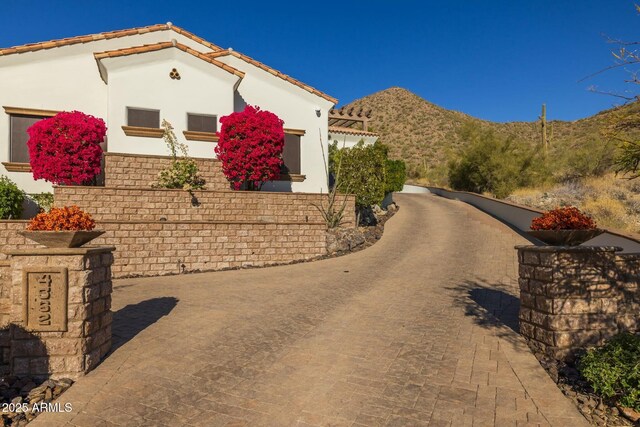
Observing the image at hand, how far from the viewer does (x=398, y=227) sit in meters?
18.5

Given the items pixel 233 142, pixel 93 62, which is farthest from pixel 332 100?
pixel 93 62

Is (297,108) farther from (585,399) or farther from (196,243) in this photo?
(585,399)

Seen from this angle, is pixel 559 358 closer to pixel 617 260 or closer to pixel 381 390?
pixel 617 260

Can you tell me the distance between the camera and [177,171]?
1408cm

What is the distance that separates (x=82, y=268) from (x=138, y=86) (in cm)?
1226

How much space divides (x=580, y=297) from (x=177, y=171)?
12750 mm

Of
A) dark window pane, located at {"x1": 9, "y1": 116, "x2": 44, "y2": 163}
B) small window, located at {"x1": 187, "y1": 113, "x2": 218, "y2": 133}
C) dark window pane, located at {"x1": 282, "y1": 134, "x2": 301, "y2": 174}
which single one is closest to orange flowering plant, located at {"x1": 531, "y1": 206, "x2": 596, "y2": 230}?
dark window pane, located at {"x1": 282, "y1": 134, "x2": 301, "y2": 174}

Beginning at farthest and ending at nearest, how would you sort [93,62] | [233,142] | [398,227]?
[398,227] < [93,62] < [233,142]

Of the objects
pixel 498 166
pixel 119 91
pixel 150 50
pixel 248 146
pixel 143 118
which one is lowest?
pixel 248 146

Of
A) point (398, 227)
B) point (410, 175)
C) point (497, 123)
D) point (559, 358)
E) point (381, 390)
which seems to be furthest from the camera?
point (497, 123)

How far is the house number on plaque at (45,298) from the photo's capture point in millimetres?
4910

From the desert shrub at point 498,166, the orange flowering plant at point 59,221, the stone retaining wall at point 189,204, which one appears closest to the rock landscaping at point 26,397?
the orange flowering plant at point 59,221

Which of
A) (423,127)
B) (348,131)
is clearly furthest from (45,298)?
(423,127)

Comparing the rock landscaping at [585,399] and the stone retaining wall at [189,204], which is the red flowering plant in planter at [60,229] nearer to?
the rock landscaping at [585,399]
